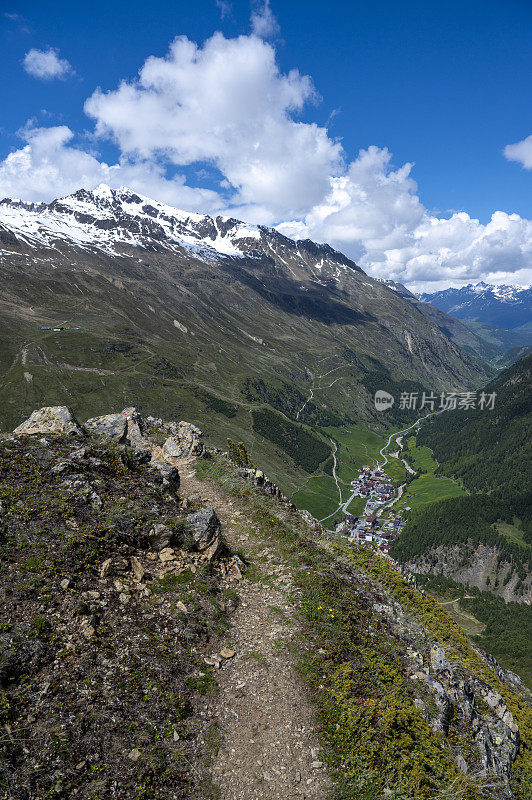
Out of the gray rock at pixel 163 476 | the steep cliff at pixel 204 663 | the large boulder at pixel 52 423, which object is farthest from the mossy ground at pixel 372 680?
the large boulder at pixel 52 423

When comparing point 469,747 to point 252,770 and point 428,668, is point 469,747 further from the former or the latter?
point 252,770

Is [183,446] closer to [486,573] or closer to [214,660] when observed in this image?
[214,660]

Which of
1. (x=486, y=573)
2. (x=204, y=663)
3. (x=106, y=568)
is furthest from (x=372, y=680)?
(x=486, y=573)

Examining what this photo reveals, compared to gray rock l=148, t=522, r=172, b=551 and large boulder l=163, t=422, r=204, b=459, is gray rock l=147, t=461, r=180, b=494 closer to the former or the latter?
gray rock l=148, t=522, r=172, b=551

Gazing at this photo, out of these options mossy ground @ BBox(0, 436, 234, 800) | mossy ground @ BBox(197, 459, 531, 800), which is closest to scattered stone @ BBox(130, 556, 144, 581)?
mossy ground @ BBox(0, 436, 234, 800)

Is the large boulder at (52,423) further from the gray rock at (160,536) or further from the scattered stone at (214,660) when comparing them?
the scattered stone at (214,660)

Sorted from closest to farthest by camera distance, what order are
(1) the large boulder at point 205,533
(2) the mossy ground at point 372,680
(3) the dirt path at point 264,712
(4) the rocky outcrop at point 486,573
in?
(3) the dirt path at point 264,712 → (2) the mossy ground at point 372,680 → (1) the large boulder at point 205,533 → (4) the rocky outcrop at point 486,573

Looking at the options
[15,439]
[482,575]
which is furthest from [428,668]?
[482,575]
